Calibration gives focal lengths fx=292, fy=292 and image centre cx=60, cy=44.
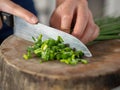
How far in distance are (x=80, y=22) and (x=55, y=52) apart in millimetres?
182

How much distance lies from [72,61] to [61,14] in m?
0.26

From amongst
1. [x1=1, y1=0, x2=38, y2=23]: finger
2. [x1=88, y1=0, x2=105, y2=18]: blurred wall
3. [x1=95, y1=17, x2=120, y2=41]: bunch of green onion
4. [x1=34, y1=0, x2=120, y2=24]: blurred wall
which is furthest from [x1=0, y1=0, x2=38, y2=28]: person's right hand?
[x1=88, y1=0, x2=105, y2=18]: blurred wall

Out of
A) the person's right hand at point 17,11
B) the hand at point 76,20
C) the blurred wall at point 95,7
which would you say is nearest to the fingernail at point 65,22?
the hand at point 76,20

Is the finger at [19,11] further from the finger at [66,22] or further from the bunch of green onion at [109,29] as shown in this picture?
the bunch of green onion at [109,29]

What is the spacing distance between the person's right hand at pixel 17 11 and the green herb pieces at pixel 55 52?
0.28ft

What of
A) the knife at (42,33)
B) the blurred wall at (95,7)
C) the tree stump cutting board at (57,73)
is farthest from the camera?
the blurred wall at (95,7)

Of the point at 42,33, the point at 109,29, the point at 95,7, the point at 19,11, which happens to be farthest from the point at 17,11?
the point at 95,7

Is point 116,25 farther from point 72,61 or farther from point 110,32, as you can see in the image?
point 72,61

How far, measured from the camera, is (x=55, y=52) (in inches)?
37.1

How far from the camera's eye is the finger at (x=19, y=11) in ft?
3.31

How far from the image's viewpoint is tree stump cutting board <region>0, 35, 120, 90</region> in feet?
2.73

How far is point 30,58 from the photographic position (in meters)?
0.95

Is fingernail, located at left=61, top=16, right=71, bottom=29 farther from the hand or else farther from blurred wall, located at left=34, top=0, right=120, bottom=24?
blurred wall, located at left=34, top=0, right=120, bottom=24

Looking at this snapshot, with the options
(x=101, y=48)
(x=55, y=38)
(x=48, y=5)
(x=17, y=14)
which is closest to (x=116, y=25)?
(x=101, y=48)
